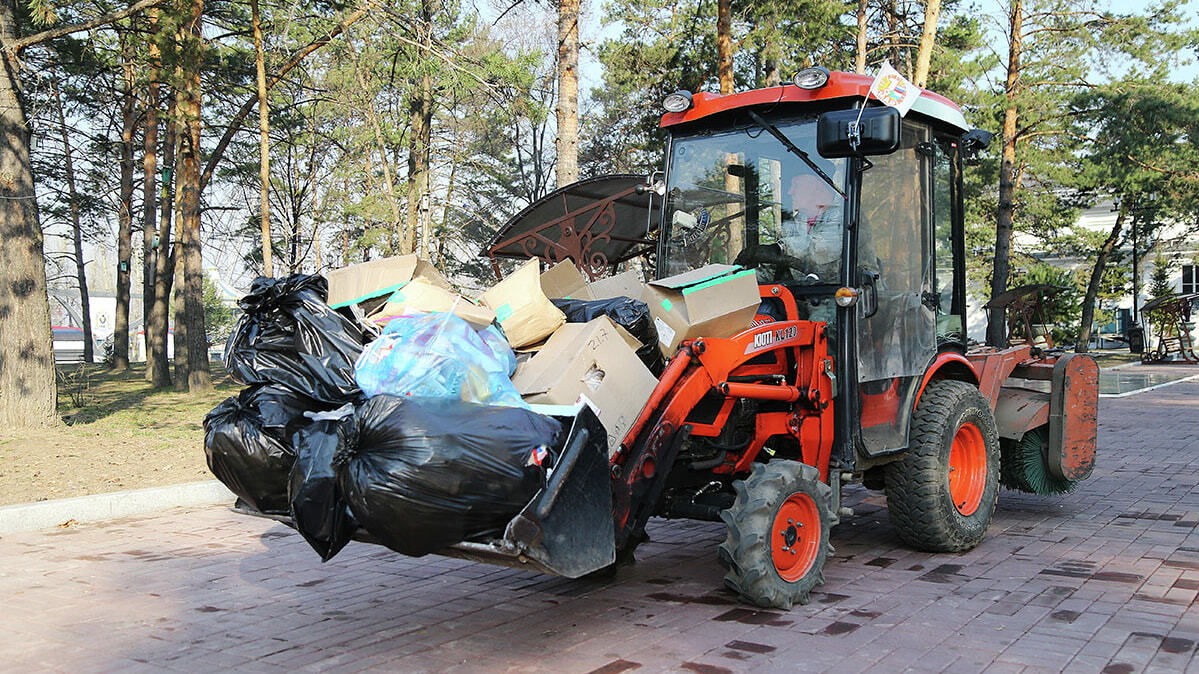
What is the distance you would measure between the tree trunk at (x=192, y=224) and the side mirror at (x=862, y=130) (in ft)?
41.0

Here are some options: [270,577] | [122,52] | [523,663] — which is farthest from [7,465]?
[122,52]

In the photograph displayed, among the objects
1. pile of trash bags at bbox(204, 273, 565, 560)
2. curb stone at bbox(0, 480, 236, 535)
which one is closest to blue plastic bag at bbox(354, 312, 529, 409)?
pile of trash bags at bbox(204, 273, 565, 560)

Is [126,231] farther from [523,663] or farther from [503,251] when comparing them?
[523,663]

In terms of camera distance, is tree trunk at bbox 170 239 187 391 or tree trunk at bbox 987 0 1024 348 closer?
tree trunk at bbox 170 239 187 391

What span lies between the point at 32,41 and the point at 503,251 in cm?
592

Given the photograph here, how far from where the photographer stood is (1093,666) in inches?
156

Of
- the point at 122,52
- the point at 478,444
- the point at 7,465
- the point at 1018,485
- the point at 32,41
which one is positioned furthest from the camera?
the point at 122,52

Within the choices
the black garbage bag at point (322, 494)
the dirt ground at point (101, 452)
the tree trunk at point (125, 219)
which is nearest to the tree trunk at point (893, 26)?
the tree trunk at point (125, 219)

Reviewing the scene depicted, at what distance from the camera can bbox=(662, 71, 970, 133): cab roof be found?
5.59 meters

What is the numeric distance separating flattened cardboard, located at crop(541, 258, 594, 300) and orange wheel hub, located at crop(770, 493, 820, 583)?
173 cm

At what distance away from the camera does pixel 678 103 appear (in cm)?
617

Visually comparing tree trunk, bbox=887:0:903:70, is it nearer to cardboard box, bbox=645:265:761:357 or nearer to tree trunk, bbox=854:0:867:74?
tree trunk, bbox=854:0:867:74

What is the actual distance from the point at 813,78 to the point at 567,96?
6.29 metres

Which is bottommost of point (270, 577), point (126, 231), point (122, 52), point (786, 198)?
point (270, 577)
